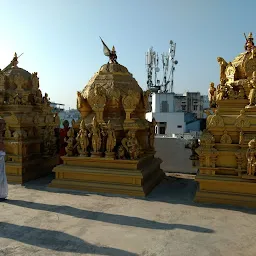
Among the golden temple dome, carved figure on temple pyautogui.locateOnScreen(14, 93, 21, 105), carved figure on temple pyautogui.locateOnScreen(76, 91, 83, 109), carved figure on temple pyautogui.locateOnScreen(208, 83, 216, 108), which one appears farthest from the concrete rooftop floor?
carved figure on temple pyautogui.locateOnScreen(14, 93, 21, 105)

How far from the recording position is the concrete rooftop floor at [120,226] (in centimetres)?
A: 494

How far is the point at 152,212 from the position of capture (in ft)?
22.1

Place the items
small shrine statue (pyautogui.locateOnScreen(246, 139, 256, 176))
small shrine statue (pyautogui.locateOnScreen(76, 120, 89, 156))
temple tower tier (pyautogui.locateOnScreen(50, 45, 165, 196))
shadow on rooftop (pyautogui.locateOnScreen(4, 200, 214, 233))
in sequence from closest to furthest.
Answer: shadow on rooftop (pyautogui.locateOnScreen(4, 200, 214, 233))
small shrine statue (pyautogui.locateOnScreen(246, 139, 256, 176))
temple tower tier (pyautogui.locateOnScreen(50, 45, 165, 196))
small shrine statue (pyautogui.locateOnScreen(76, 120, 89, 156))

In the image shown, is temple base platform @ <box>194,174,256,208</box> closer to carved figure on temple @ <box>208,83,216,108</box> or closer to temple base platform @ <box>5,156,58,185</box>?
carved figure on temple @ <box>208,83,216,108</box>

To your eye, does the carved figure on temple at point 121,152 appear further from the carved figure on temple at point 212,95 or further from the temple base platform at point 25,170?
the temple base platform at point 25,170

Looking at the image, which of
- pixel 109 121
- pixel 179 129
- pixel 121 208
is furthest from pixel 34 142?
pixel 179 129

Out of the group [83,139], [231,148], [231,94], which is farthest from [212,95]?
[83,139]

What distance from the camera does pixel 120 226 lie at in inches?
232

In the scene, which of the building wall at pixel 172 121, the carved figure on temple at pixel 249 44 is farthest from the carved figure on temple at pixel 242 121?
the building wall at pixel 172 121

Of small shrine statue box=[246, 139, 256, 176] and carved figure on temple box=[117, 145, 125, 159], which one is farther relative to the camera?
carved figure on temple box=[117, 145, 125, 159]

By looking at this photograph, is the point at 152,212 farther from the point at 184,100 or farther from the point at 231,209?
the point at 184,100

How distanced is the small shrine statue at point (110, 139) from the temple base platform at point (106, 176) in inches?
13.1

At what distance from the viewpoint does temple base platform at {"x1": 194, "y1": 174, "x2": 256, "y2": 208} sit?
711cm

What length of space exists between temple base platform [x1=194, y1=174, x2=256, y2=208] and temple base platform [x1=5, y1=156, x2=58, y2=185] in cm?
541
